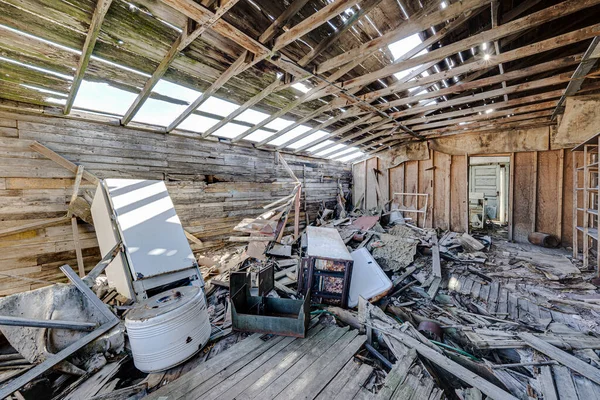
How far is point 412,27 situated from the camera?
2094mm

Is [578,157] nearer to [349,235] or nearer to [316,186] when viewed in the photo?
[349,235]

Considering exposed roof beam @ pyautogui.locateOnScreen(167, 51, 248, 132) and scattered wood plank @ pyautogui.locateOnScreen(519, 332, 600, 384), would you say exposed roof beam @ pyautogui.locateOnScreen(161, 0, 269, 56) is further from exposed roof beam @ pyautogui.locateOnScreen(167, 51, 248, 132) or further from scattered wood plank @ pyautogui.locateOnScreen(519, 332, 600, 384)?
scattered wood plank @ pyautogui.locateOnScreen(519, 332, 600, 384)

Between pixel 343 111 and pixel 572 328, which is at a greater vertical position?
pixel 343 111

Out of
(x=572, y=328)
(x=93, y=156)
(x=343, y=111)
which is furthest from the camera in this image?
(x=343, y=111)

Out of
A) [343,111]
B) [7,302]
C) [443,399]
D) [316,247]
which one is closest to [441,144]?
[343,111]

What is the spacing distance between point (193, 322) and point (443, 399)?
238 centimetres

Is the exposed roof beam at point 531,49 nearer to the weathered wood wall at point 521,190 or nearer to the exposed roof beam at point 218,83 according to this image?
the exposed roof beam at point 218,83

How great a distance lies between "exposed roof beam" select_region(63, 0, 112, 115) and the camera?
1891 millimetres

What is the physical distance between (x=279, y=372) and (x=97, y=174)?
448cm

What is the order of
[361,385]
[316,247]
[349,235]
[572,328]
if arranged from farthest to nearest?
[349,235] → [316,247] → [572,328] → [361,385]

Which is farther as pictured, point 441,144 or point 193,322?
point 441,144

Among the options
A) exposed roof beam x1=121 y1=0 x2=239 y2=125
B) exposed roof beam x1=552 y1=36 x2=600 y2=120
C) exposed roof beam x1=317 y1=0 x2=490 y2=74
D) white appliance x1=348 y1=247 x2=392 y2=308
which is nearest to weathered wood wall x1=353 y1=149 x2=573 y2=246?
exposed roof beam x1=552 y1=36 x2=600 y2=120

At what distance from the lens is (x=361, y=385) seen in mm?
1898

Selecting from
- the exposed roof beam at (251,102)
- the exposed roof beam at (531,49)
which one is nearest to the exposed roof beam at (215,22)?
the exposed roof beam at (251,102)
